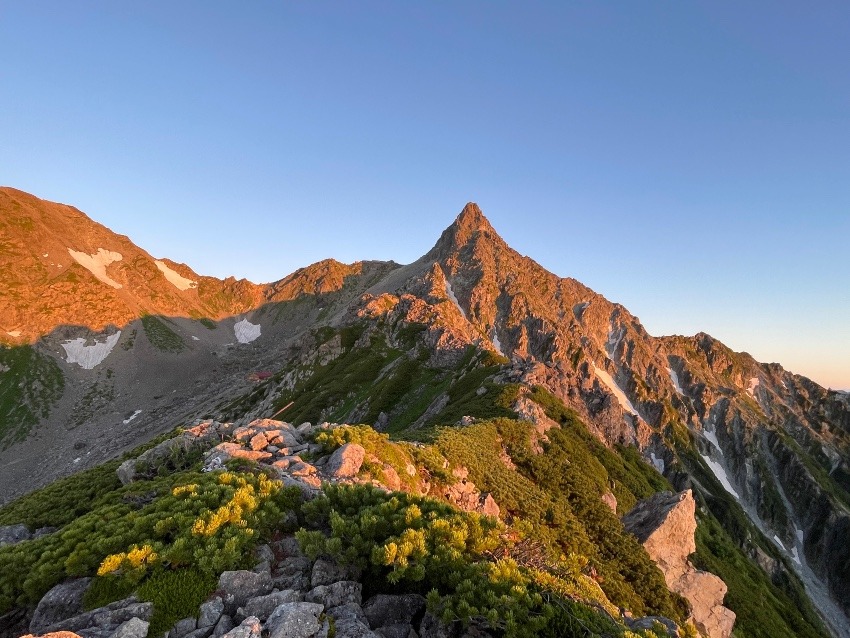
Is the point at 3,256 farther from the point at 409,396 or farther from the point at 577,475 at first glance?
the point at 577,475

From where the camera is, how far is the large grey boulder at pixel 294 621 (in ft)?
27.6

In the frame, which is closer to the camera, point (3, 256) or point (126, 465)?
point (126, 465)

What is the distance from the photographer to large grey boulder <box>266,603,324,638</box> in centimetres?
842

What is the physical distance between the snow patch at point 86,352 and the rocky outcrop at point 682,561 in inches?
8011

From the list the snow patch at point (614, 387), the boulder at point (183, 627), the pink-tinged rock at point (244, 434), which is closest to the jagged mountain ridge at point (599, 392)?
the snow patch at point (614, 387)

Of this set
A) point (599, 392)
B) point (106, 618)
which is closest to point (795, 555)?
point (599, 392)

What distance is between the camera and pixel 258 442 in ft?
73.0

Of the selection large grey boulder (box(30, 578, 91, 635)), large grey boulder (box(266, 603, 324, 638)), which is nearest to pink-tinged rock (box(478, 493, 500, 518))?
large grey boulder (box(266, 603, 324, 638))

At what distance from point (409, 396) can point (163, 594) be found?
62.3m

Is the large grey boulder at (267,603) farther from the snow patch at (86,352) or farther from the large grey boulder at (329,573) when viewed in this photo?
the snow patch at (86,352)

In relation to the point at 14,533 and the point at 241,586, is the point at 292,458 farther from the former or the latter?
the point at 14,533

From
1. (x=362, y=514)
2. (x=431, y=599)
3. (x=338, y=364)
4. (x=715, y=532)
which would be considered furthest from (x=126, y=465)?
(x=715, y=532)

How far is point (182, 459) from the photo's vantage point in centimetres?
2156

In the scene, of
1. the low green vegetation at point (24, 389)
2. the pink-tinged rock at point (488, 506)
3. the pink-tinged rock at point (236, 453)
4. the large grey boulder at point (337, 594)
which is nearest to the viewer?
the large grey boulder at point (337, 594)
